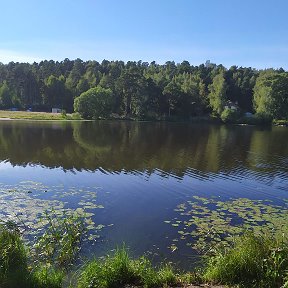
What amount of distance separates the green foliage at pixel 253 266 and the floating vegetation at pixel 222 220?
4.03m

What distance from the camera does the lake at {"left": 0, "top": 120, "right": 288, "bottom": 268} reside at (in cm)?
1750

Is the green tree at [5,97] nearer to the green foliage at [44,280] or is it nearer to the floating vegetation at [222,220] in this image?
the floating vegetation at [222,220]

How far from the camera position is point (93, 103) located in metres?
116

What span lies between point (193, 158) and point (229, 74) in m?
133

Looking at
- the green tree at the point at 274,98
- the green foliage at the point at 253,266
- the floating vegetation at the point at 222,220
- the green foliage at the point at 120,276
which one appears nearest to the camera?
the green foliage at the point at 253,266

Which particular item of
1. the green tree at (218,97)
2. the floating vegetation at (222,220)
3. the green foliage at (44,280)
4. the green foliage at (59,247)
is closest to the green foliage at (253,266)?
the floating vegetation at (222,220)

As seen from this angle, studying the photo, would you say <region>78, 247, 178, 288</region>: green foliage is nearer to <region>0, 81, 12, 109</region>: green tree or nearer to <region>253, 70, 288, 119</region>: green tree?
<region>253, 70, 288, 119</region>: green tree

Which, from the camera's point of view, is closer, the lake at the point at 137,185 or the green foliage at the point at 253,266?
the green foliage at the point at 253,266

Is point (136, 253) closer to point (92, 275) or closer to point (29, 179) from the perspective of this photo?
point (92, 275)

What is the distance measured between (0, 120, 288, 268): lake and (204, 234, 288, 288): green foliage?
325 cm

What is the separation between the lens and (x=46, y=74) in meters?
170

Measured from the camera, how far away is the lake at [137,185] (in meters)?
17.5

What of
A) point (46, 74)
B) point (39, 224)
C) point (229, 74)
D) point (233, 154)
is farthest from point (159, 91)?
point (39, 224)

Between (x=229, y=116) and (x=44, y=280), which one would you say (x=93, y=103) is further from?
(x=44, y=280)
